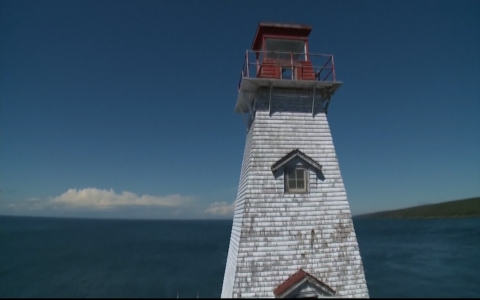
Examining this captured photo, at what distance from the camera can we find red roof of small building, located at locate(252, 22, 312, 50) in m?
12.7

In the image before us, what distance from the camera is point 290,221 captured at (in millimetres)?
10781

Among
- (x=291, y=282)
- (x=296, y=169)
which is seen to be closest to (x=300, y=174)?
(x=296, y=169)

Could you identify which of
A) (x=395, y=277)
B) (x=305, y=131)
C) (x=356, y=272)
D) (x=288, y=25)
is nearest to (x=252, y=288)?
(x=356, y=272)

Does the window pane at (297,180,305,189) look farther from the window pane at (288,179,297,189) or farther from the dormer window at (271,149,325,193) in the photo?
the window pane at (288,179,297,189)

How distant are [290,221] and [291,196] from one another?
90cm

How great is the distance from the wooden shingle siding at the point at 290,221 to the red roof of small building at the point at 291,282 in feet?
0.55

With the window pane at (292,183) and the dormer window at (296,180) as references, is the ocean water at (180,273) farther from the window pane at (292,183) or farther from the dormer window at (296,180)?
the window pane at (292,183)

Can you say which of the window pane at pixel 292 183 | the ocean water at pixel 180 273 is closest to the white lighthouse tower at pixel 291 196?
the window pane at pixel 292 183

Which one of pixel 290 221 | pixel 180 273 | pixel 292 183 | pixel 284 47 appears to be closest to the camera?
pixel 290 221

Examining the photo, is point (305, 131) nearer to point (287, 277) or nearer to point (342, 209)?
point (342, 209)

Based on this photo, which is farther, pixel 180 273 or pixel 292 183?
pixel 180 273

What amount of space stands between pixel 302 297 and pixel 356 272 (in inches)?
85.4

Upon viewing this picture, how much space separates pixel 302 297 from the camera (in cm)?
999

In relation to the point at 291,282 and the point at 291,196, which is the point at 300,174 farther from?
the point at 291,282
